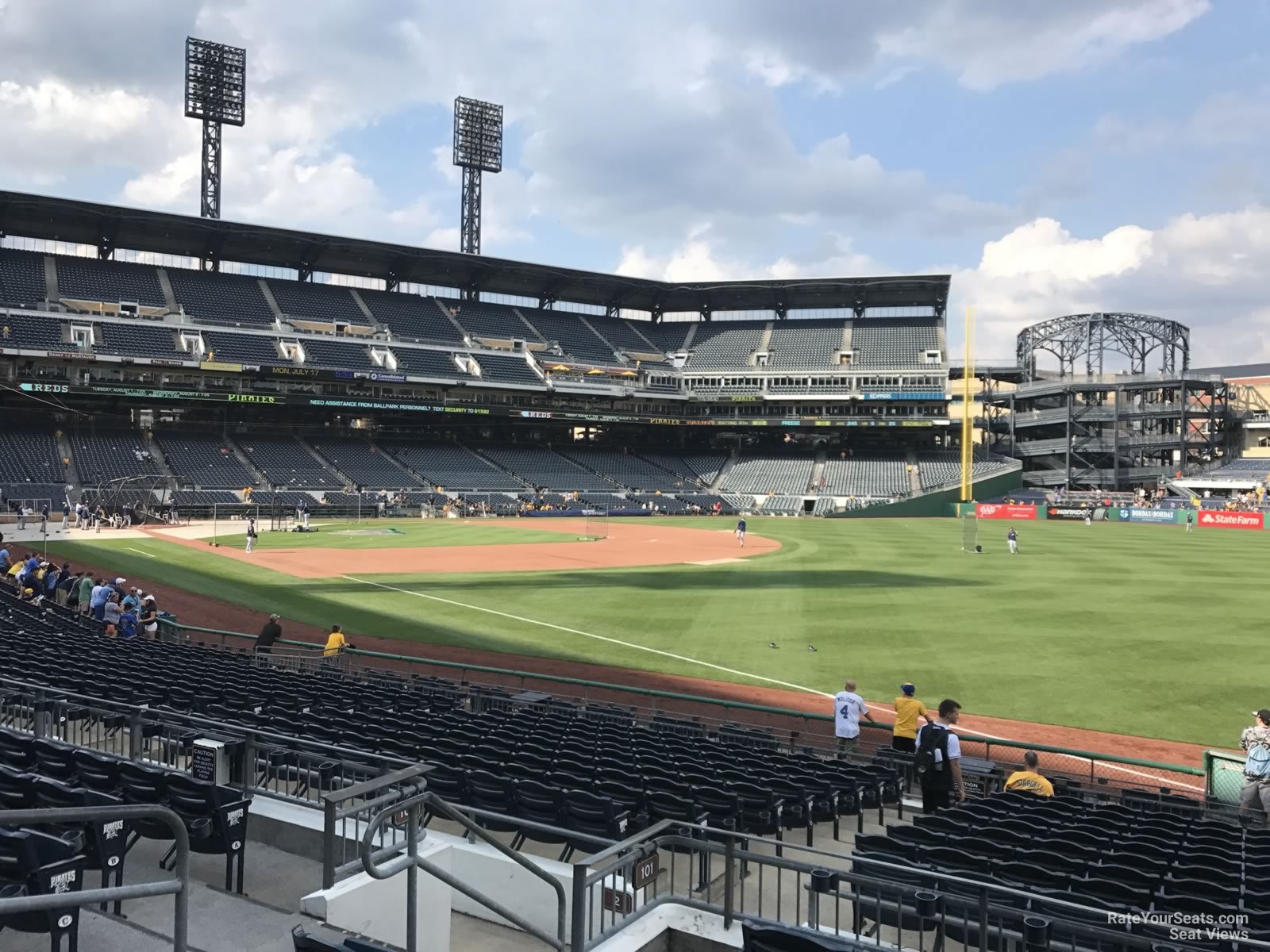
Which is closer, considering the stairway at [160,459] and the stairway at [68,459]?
the stairway at [68,459]

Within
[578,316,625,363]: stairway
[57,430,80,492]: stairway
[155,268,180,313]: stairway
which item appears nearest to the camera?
[57,430,80,492]: stairway

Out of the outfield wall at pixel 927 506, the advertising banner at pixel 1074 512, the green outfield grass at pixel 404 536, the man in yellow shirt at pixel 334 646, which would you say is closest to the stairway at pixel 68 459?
the green outfield grass at pixel 404 536

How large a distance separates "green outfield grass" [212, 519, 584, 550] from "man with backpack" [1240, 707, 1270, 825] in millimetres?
40438

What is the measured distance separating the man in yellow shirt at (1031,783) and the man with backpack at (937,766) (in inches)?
32.8

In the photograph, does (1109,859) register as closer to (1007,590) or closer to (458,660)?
(458,660)

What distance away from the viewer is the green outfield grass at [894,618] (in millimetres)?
19297

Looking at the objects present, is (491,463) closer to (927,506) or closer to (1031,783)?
(927,506)

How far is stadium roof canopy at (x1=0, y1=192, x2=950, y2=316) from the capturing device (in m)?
69.6

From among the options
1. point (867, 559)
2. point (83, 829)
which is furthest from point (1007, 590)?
point (83, 829)

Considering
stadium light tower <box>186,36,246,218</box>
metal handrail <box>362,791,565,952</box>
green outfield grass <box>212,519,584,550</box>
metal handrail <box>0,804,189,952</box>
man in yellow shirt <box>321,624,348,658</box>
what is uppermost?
stadium light tower <box>186,36,246,218</box>

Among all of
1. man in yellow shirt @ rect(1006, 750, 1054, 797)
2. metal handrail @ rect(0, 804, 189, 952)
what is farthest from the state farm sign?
metal handrail @ rect(0, 804, 189, 952)

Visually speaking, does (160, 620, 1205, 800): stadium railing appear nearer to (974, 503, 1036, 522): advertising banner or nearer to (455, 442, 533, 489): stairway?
(455, 442, 533, 489): stairway

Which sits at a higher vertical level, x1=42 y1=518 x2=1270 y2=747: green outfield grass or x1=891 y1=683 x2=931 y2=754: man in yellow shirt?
x1=891 y1=683 x2=931 y2=754: man in yellow shirt

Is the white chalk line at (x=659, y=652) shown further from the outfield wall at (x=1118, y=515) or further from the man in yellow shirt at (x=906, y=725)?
the outfield wall at (x=1118, y=515)
